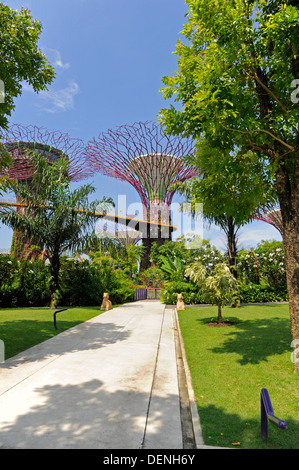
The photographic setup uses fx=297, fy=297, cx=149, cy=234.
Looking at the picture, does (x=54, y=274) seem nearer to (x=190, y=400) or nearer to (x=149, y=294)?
(x=149, y=294)

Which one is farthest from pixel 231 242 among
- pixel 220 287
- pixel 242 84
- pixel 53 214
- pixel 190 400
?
pixel 190 400

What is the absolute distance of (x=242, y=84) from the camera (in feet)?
23.6


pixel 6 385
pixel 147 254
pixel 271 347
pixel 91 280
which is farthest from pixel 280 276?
pixel 147 254

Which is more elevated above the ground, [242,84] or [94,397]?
[242,84]

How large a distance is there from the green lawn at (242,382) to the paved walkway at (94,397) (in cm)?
38

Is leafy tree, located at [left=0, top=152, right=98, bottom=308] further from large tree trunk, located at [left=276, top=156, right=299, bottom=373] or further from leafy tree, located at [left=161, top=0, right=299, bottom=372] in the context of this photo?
large tree trunk, located at [left=276, top=156, right=299, bottom=373]

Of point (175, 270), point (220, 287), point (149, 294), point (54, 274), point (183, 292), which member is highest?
point (175, 270)

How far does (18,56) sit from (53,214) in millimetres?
11263

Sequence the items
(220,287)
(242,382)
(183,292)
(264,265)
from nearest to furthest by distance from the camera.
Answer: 1. (242,382)
2. (220,287)
3. (183,292)
4. (264,265)

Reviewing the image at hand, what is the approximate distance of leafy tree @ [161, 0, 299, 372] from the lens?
5.66m

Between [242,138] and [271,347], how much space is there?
5.35 metres

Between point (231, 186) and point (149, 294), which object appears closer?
point (231, 186)

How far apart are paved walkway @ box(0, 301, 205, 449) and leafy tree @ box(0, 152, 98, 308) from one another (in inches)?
390
